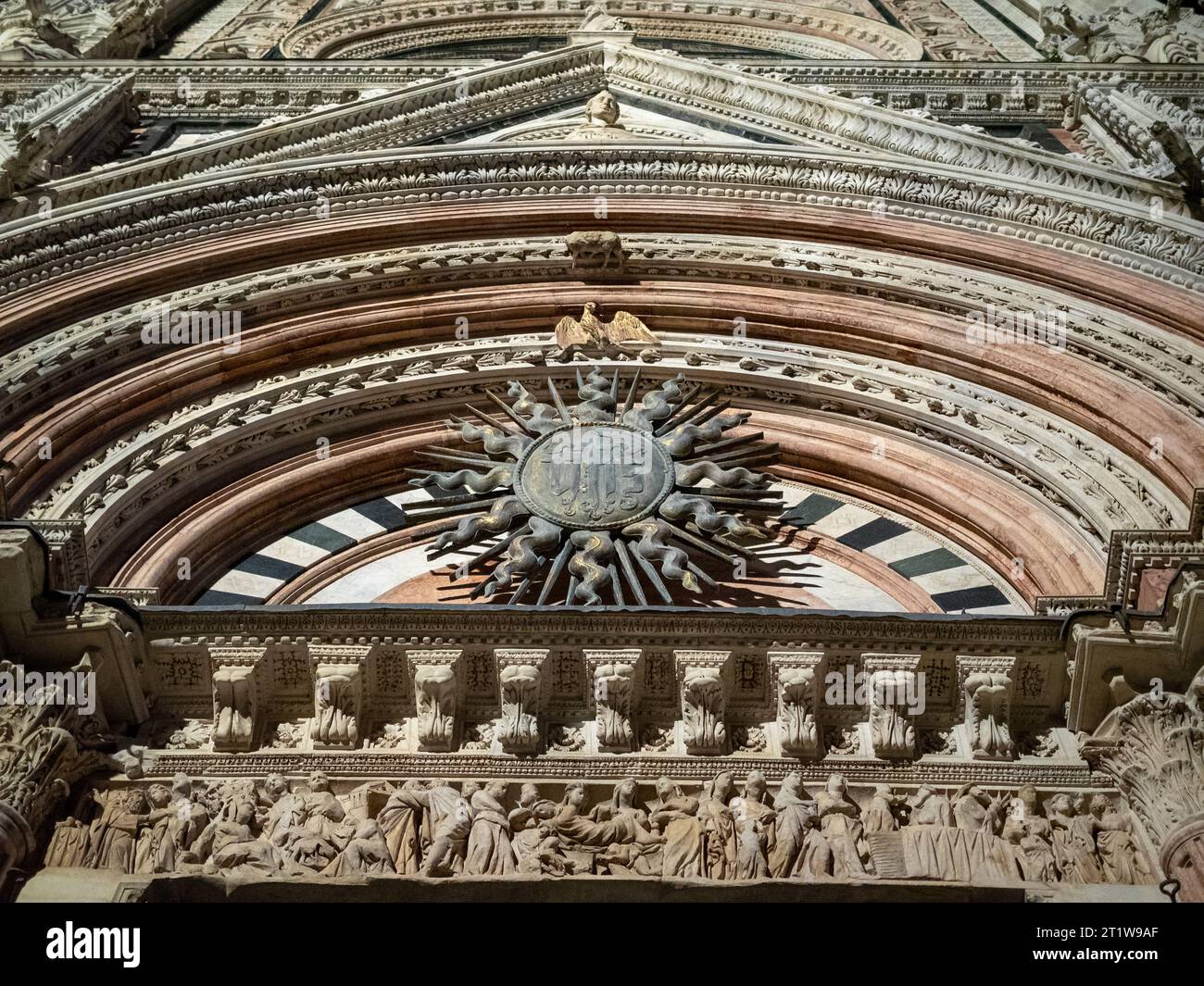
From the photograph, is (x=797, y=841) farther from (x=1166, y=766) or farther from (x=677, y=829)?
(x=1166, y=766)

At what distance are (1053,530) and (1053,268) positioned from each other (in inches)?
89.8

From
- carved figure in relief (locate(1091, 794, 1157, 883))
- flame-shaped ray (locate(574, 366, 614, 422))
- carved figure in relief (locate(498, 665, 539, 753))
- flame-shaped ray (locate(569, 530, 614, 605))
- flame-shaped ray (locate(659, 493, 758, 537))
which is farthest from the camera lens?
flame-shaped ray (locate(574, 366, 614, 422))

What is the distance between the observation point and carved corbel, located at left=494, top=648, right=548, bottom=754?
7147mm

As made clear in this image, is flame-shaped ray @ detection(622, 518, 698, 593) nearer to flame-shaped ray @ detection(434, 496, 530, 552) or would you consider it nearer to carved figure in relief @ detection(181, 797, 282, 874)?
flame-shaped ray @ detection(434, 496, 530, 552)

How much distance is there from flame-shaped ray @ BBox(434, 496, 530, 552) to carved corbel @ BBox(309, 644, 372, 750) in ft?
5.96

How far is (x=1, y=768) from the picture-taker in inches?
260

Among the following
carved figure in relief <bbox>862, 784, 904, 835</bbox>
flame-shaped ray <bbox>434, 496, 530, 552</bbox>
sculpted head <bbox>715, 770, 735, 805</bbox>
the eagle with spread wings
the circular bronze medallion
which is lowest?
carved figure in relief <bbox>862, 784, 904, 835</bbox>

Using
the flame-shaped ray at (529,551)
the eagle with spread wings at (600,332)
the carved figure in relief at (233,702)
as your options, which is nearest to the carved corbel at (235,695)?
the carved figure in relief at (233,702)

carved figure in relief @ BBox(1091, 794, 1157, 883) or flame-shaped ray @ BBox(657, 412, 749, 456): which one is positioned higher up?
flame-shaped ray @ BBox(657, 412, 749, 456)

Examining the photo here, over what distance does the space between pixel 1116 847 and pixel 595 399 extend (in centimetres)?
447

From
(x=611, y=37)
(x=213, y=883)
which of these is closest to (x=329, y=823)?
(x=213, y=883)

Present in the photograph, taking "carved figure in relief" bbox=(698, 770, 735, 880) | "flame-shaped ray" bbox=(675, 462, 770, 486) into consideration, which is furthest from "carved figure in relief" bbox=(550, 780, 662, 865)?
"flame-shaped ray" bbox=(675, 462, 770, 486)

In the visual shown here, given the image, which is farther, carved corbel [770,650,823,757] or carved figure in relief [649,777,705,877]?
carved corbel [770,650,823,757]
